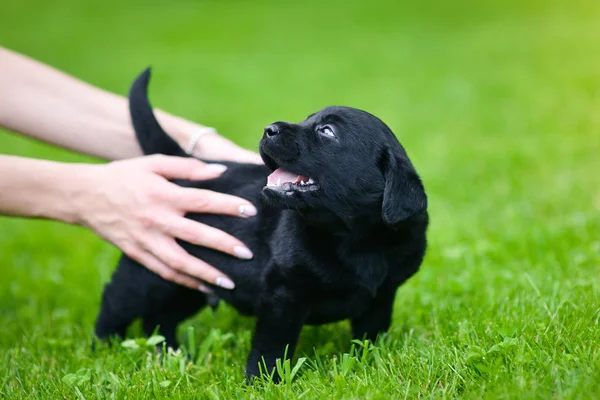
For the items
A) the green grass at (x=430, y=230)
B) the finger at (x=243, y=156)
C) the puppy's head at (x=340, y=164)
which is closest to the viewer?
the green grass at (x=430, y=230)

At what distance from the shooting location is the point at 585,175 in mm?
4961

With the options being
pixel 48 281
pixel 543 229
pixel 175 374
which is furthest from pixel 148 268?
pixel 543 229

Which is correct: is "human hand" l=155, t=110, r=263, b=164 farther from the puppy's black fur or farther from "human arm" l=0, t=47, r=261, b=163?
the puppy's black fur

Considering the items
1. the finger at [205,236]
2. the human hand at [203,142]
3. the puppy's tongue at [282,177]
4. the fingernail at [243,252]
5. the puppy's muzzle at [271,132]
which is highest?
the puppy's muzzle at [271,132]

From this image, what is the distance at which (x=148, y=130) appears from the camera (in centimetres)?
290

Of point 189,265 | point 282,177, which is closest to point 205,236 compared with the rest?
point 189,265

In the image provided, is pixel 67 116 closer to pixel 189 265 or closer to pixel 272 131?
pixel 189 265

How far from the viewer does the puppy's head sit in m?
2.31

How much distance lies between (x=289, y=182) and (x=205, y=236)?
42 centimetres

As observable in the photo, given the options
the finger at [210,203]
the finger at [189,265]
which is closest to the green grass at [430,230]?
the finger at [189,265]

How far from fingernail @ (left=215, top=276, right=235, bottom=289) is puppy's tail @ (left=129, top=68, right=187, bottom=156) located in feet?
2.05

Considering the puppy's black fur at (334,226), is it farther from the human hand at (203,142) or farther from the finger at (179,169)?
the human hand at (203,142)

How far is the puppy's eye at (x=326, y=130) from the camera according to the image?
7.90 ft

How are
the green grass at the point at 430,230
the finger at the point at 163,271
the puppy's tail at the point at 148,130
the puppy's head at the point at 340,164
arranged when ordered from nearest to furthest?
the green grass at the point at 430,230, the puppy's head at the point at 340,164, the finger at the point at 163,271, the puppy's tail at the point at 148,130
